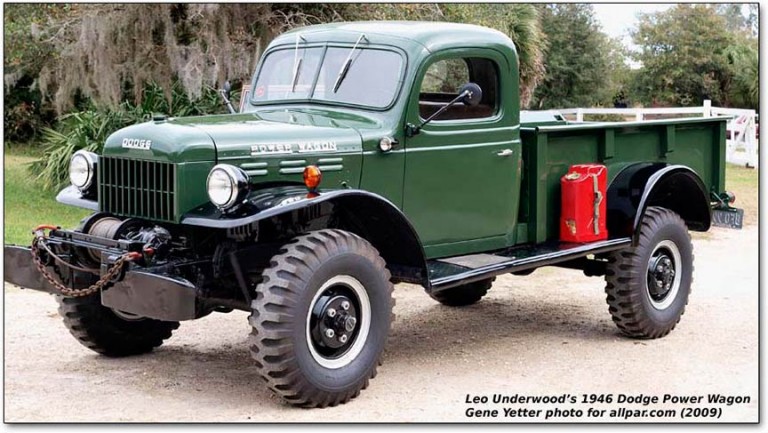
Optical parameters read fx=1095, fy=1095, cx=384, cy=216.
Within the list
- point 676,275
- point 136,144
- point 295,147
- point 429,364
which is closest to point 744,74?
point 676,275

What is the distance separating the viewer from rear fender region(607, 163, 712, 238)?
24.4ft

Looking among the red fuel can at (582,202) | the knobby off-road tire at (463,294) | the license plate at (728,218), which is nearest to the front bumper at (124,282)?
the red fuel can at (582,202)

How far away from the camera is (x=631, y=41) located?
106 ft

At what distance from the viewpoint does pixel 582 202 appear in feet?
23.7

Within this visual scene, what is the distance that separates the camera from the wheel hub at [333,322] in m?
5.65

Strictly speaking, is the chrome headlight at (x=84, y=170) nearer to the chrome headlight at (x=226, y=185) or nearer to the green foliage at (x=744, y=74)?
the chrome headlight at (x=226, y=185)

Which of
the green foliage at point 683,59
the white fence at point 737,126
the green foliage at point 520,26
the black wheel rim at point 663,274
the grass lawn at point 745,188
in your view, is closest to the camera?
the black wheel rim at point 663,274

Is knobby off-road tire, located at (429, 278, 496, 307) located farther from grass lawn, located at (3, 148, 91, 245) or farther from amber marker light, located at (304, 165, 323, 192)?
grass lawn, located at (3, 148, 91, 245)

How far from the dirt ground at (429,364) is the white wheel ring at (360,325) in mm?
243

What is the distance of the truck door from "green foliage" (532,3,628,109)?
66.0 feet

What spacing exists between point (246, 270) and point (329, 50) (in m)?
1.60

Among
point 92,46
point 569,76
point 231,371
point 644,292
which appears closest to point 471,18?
point 92,46

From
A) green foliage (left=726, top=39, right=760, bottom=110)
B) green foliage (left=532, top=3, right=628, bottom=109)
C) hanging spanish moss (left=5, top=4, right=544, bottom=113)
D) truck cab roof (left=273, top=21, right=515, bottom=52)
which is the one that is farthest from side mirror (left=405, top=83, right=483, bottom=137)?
green foliage (left=726, top=39, right=760, bottom=110)

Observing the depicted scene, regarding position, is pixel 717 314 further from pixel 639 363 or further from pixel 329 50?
pixel 329 50
